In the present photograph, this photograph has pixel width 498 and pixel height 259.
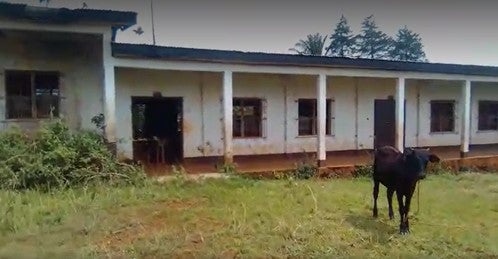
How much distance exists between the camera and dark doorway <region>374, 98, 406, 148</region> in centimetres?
1434

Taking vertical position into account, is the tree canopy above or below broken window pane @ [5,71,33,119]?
above

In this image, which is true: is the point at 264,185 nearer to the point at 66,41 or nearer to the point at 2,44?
the point at 66,41

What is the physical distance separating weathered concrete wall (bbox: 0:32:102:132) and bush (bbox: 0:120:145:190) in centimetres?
194

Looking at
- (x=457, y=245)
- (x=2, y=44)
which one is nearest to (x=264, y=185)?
(x=457, y=245)

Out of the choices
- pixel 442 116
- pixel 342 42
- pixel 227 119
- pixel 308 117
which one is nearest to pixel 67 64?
pixel 227 119

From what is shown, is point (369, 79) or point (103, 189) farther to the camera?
point (369, 79)

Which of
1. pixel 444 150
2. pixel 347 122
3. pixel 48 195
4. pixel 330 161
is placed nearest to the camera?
pixel 48 195

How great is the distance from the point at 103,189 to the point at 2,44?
5.07 metres

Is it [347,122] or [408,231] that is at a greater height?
[347,122]

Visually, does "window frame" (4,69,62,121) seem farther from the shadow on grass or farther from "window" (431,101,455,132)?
"window" (431,101,455,132)

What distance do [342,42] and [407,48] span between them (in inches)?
300

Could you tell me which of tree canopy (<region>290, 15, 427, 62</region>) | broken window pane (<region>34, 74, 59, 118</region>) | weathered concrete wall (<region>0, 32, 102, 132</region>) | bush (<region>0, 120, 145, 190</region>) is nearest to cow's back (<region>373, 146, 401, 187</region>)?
bush (<region>0, 120, 145, 190</region>)

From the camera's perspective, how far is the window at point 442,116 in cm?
1518

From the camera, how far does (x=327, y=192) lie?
332 inches
